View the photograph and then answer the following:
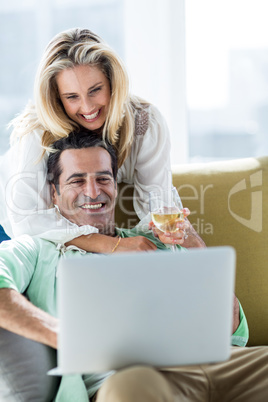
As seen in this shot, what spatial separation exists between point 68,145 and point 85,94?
0.21 metres

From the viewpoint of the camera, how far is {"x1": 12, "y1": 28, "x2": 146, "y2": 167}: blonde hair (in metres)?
2.09

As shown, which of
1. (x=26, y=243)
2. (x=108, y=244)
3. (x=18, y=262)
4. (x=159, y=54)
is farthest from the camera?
(x=159, y=54)

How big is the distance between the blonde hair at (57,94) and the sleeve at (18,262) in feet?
1.35

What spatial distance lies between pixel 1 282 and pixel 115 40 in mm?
2040

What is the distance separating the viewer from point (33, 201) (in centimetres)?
213

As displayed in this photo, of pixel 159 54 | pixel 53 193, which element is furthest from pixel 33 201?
pixel 159 54

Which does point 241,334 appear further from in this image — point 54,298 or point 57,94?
point 57,94

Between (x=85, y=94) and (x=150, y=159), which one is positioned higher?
(x=85, y=94)

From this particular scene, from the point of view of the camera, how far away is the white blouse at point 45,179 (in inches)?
81.4

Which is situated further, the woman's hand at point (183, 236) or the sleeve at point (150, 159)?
the sleeve at point (150, 159)

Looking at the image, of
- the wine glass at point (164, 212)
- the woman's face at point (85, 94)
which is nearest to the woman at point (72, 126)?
the woman's face at point (85, 94)

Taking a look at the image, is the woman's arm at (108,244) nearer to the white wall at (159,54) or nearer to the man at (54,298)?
the man at (54,298)

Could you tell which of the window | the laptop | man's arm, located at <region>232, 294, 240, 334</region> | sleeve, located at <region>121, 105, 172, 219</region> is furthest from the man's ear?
the window

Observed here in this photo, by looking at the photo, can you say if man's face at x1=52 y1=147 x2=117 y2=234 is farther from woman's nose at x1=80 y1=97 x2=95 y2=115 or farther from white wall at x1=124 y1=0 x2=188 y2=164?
white wall at x1=124 y1=0 x2=188 y2=164
